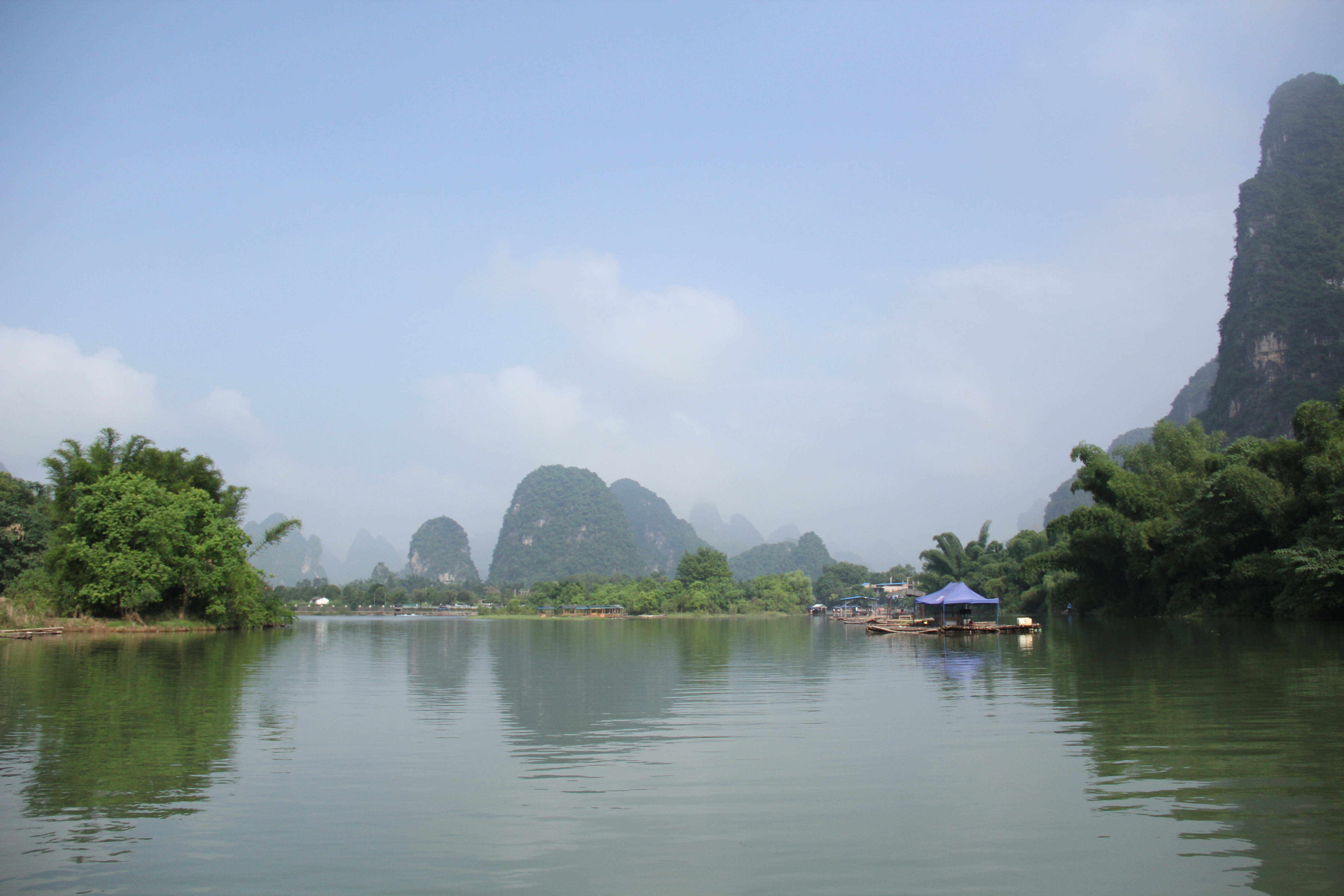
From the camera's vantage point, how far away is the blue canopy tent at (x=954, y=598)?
28578 mm

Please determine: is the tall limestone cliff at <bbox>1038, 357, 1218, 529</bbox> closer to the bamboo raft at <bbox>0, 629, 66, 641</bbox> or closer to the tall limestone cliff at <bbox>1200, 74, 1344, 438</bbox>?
the tall limestone cliff at <bbox>1200, 74, 1344, 438</bbox>

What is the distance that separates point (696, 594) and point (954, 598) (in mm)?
48039

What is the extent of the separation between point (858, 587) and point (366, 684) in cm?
9214

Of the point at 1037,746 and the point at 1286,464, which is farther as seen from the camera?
the point at 1286,464

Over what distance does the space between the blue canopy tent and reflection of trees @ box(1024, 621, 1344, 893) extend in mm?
12719

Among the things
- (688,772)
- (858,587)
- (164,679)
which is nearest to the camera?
(688,772)

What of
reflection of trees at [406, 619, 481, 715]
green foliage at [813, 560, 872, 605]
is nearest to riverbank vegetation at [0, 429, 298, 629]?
reflection of trees at [406, 619, 481, 715]

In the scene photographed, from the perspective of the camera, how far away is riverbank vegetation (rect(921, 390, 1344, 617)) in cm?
2461

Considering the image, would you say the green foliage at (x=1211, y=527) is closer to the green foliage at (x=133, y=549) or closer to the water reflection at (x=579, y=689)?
the water reflection at (x=579, y=689)

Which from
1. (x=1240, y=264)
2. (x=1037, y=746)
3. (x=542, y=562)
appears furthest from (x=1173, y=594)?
(x=542, y=562)

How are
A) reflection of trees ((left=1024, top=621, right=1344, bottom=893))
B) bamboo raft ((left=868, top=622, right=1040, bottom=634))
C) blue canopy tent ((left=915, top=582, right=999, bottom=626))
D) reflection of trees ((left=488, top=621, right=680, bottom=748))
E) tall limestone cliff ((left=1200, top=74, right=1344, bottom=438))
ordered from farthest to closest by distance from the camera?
1. tall limestone cliff ((left=1200, top=74, right=1344, bottom=438))
2. blue canopy tent ((left=915, top=582, right=999, bottom=626))
3. bamboo raft ((left=868, top=622, right=1040, bottom=634))
4. reflection of trees ((left=488, top=621, right=680, bottom=748))
5. reflection of trees ((left=1024, top=621, right=1344, bottom=893))

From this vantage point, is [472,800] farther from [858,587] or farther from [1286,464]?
[858,587]

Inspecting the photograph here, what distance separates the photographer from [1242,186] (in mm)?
85438

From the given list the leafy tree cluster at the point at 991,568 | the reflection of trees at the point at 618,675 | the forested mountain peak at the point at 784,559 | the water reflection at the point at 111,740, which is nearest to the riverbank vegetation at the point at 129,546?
the reflection of trees at the point at 618,675
